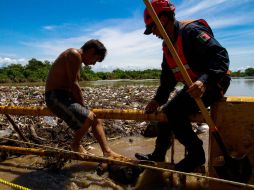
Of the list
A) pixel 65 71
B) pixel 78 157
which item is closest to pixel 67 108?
pixel 65 71

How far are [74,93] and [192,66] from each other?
5.90ft

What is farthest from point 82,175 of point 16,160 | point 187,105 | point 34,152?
point 187,105

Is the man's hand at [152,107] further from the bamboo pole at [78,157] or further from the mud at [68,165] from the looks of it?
the mud at [68,165]

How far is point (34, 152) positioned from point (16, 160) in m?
0.83

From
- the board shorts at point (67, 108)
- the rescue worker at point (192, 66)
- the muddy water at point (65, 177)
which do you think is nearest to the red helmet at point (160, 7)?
the rescue worker at point (192, 66)

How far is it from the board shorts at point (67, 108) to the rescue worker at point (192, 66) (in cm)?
114

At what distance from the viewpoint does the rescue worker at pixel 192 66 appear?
3340 mm

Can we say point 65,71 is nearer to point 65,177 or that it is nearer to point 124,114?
point 124,114

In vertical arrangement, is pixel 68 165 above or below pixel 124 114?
below

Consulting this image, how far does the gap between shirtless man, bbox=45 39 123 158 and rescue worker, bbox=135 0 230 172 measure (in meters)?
1.00

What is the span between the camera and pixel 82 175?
467 centimetres

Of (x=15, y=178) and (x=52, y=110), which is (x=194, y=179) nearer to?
(x=52, y=110)

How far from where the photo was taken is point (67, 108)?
170 inches

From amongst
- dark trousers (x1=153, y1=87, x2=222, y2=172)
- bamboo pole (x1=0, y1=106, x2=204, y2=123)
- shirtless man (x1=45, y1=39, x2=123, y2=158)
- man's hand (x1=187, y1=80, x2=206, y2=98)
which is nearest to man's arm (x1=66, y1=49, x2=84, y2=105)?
shirtless man (x1=45, y1=39, x2=123, y2=158)
